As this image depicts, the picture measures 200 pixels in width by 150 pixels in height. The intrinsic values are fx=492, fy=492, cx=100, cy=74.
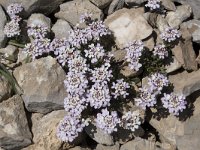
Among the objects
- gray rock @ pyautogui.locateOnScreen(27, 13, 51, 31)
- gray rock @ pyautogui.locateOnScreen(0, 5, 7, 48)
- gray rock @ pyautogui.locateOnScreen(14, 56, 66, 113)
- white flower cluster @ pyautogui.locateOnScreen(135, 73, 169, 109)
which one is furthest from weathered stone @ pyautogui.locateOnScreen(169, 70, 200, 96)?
gray rock @ pyautogui.locateOnScreen(0, 5, 7, 48)

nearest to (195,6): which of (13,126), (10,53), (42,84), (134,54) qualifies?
(134,54)

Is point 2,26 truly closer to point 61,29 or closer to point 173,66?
point 61,29

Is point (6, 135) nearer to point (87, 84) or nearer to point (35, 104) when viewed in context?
point (35, 104)

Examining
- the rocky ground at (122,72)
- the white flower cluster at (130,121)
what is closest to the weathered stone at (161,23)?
the rocky ground at (122,72)

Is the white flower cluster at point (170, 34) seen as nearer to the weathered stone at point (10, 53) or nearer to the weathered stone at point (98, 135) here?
the weathered stone at point (98, 135)

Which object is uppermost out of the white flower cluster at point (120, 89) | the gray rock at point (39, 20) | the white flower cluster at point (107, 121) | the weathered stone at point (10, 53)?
the gray rock at point (39, 20)
